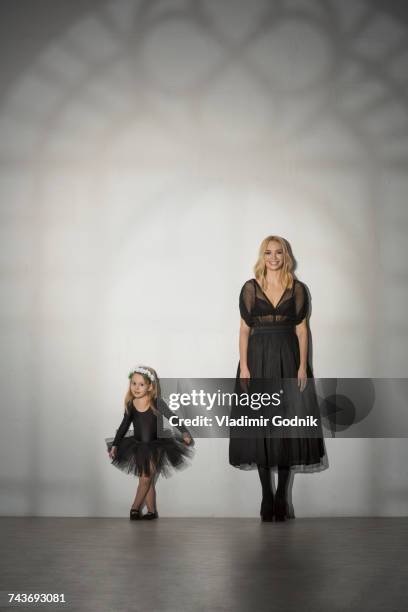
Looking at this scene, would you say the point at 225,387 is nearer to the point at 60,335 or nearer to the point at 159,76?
the point at 60,335

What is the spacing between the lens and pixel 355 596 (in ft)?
8.43

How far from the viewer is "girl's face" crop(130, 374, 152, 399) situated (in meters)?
4.56

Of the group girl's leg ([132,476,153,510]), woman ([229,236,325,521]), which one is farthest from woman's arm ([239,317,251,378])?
girl's leg ([132,476,153,510])

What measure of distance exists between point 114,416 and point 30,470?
0.59 m

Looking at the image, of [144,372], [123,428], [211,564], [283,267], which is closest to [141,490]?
[123,428]

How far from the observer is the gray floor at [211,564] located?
8.30 ft

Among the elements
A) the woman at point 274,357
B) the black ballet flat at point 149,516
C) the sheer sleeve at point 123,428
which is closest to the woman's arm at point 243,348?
the woman at point 274,357

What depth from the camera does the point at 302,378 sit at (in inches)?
176

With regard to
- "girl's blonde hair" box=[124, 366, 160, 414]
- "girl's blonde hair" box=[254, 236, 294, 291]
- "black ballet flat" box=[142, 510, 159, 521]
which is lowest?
"black ballet flat" box=[142, 510, 159, 521]

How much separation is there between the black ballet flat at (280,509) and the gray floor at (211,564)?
0.22ft

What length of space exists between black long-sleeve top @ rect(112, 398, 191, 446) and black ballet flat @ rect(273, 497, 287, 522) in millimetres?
674

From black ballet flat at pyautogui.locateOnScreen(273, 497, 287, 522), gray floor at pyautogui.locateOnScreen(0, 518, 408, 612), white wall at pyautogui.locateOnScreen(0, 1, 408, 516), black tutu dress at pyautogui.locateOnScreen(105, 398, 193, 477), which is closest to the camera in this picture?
gray floor at pyautogui.locateOnScreen(0, 518, 408, 612)

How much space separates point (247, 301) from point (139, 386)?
0.80 m

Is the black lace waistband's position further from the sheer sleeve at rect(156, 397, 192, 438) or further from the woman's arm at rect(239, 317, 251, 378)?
the sheer sleeve at rect(156, 397, 192, 438)
